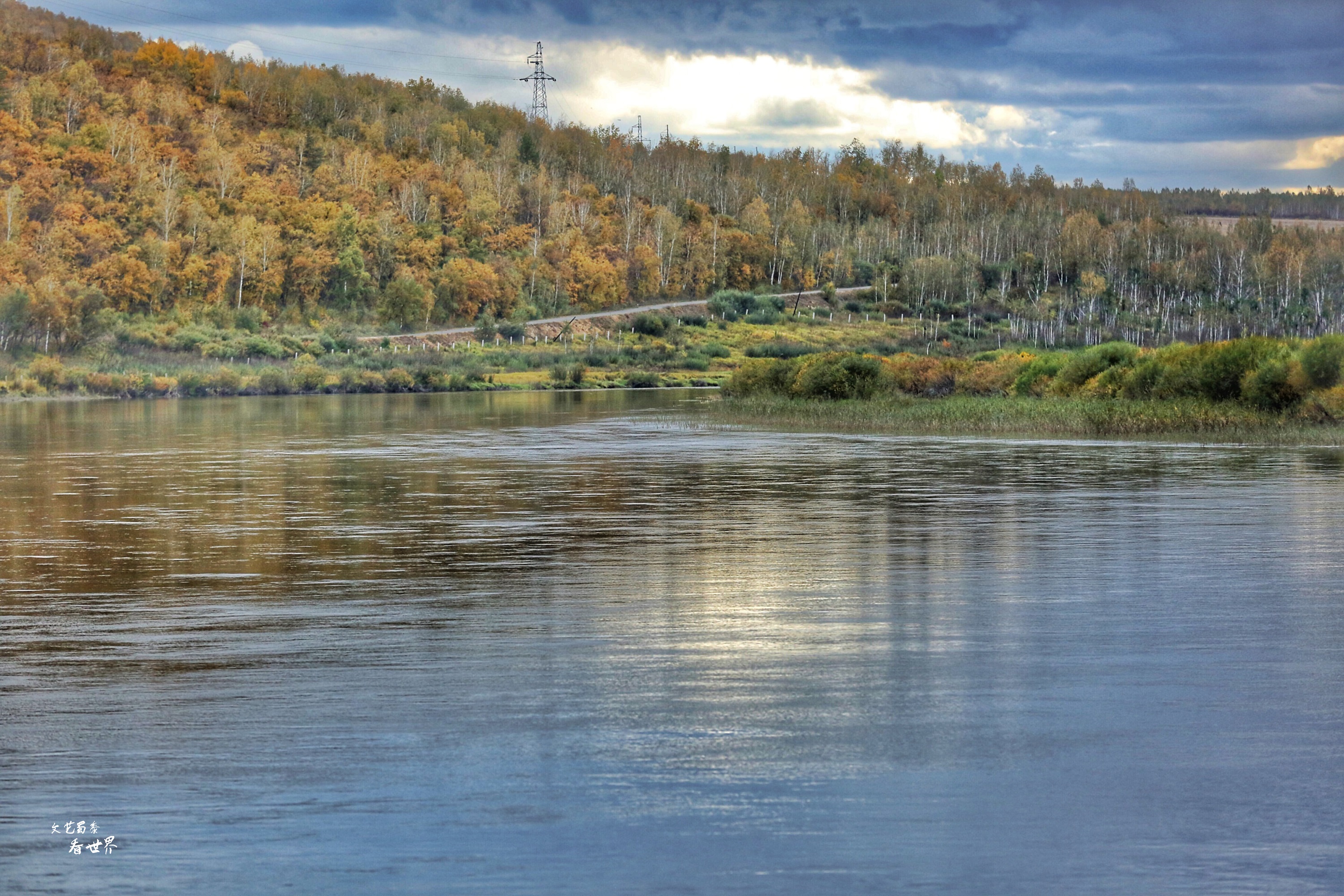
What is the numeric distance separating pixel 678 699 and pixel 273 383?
9617 centimetres

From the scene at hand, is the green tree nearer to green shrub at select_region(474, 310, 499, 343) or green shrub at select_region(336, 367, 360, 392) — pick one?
green shrub at select_region(474, 310, 499, 343)

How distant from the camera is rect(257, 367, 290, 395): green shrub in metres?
99.8

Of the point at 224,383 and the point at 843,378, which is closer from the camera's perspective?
the point at 843,378

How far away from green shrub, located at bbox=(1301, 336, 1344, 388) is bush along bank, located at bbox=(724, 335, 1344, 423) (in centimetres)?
2

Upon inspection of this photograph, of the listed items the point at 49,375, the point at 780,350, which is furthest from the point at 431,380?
the point at 780,350

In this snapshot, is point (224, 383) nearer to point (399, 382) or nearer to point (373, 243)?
point (399, 382)

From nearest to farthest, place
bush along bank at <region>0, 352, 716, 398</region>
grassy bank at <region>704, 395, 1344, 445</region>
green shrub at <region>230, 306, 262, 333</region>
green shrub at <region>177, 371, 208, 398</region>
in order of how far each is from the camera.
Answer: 1. grassy bank at <region>704, 395, 1344, 445</region>
2. bush along bank at <region>0, 352, 716, 398</region>
3. green shrub at <region>177, 371, 208, 398</region>
4. green shrub at <region>230, 306, 262, 333</region>

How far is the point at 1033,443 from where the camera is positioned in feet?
127

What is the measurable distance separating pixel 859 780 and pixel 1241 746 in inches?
90.4

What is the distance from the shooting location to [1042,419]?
141 ft

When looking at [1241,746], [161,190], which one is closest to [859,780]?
[1241,746]

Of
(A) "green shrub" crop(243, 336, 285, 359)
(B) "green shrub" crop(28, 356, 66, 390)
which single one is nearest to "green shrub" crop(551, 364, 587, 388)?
(A) "green shrub" crop(243, 336, 285, 359)

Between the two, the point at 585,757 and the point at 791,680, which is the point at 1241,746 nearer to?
the point at 791,680

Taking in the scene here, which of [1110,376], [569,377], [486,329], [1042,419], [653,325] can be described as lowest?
[1042,419]
